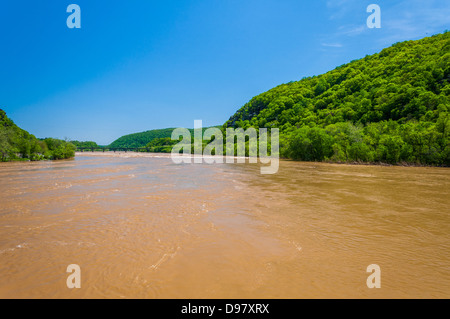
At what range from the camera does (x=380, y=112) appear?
2717 inches

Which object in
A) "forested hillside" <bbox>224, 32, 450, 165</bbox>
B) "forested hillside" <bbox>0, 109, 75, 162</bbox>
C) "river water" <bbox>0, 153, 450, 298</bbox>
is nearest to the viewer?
"river water" <bbox>0, 153, 450, 298</bbox>

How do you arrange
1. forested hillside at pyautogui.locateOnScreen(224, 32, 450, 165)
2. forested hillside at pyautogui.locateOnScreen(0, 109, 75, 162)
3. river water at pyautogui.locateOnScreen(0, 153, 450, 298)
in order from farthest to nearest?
forested hillside at pyautogui.locateOnScreen(0, 109, 75, 162) < forested hillside at pyautogui.locateOnScreen(224, 32, 450, 165) < river water at pyautogui.locateOnScreen(0, 153, 450, 298)

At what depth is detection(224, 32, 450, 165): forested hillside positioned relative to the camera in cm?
4194

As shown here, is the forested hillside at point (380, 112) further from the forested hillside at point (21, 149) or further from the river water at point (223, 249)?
the forested hillside at point (21, 149)

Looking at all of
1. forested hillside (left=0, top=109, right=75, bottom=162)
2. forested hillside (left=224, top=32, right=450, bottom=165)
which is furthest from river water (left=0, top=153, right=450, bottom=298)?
forested hillside (left=0, top=109, right=75, bottom=162)

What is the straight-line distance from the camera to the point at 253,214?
39.7 feet

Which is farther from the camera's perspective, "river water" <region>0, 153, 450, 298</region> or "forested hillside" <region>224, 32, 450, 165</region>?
"forested hillside" <region>224, 32, 450, 165</region>

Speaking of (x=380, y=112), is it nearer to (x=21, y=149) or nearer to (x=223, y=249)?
(x=223, y=249)

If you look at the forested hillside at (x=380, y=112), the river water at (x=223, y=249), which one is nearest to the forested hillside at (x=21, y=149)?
the river water at (x=223, y=249)

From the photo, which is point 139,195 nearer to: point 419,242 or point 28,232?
point 28,232

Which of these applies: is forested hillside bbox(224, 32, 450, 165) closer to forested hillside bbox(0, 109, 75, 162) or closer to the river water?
the river water

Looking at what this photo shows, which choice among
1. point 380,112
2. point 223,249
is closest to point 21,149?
point 223,249

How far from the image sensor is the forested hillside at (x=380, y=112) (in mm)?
41938
